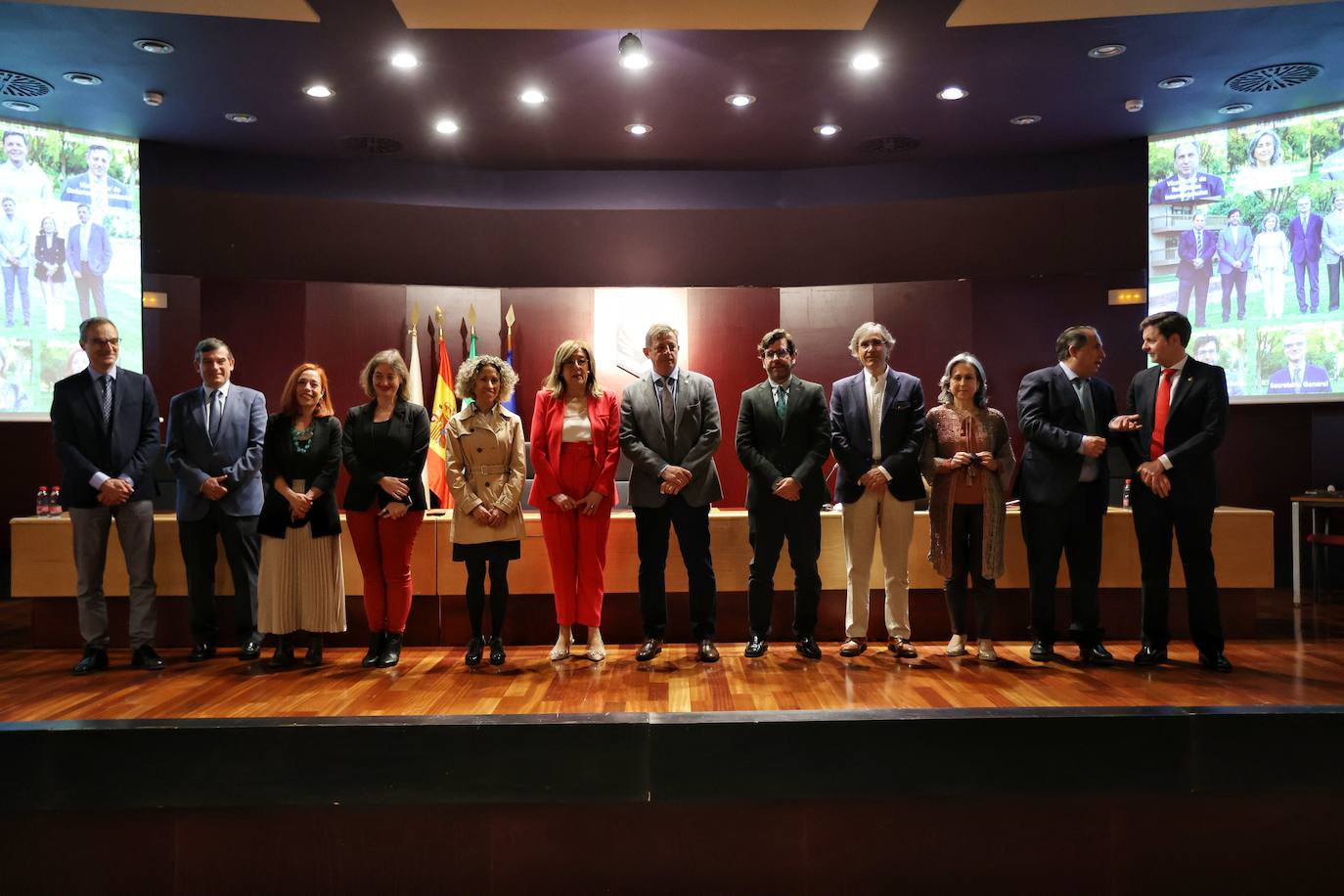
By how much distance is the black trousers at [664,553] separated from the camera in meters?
4.36

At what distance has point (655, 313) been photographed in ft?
24.6

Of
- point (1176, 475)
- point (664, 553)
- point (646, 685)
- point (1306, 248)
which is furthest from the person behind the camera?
point (1306, 248)

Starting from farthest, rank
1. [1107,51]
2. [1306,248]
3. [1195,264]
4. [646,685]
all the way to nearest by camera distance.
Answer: [1195,264]
[1306,248]
[1107,51]
[646,685]

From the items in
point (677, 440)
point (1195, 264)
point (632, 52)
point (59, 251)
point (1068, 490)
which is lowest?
point (1068, 490)

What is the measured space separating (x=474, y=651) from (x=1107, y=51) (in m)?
4.76

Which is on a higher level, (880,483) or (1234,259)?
(1234,259)

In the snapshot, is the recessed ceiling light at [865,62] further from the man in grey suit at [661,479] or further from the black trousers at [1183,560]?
the black trousers at [1183,560]

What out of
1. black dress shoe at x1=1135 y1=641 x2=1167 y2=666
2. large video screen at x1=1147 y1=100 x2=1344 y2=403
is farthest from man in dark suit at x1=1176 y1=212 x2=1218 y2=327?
black dress shoe at x1=1135 y1=641 x2=1167 y2=666

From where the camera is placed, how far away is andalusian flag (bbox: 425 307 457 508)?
22.1 ft

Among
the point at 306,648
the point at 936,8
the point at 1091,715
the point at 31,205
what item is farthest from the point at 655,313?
the point at 1091,715

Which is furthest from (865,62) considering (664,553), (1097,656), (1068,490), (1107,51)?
(1097,656)

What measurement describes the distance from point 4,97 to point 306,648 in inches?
166

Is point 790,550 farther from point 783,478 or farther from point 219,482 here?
point 219,482

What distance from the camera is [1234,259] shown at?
669 cm
